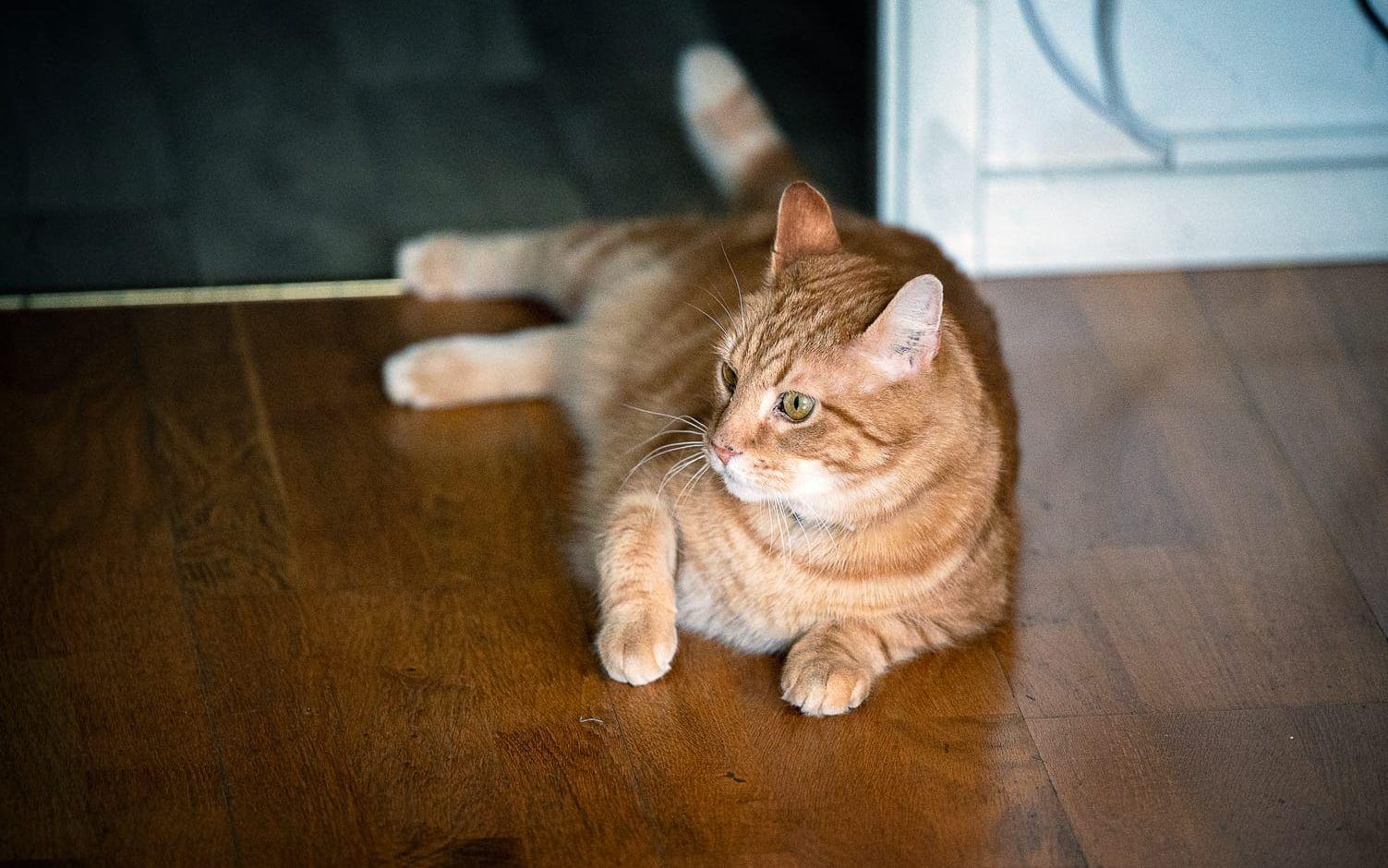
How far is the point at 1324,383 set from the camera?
95.1 inches

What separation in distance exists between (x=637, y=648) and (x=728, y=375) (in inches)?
13.5

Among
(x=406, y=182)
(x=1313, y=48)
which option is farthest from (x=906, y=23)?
(x=406, y=182)

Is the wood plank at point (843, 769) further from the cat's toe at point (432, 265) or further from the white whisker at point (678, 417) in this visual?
the cat's toe at point (432, 265)

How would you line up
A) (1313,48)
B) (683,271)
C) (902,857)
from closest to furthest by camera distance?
(902,857), (683,271), (1313,48)

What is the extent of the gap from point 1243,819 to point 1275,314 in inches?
49.1

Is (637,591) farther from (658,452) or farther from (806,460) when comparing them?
(806,460)

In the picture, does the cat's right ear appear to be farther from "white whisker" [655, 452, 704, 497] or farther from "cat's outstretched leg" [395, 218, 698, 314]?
"cat's outstretched leg" [395, 218, 698, 314]

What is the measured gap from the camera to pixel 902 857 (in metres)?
1.55

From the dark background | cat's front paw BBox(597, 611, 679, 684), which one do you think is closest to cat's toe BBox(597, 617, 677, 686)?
cat's front paw BBox(597, 611, 679, 684)

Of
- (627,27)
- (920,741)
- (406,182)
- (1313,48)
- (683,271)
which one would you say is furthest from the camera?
(627,27)

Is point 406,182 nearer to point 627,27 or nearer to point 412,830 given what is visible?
point 627,27

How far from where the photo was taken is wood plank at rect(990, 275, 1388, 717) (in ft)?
5.99

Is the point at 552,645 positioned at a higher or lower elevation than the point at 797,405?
lower

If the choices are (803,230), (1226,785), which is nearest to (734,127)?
(803,230)
